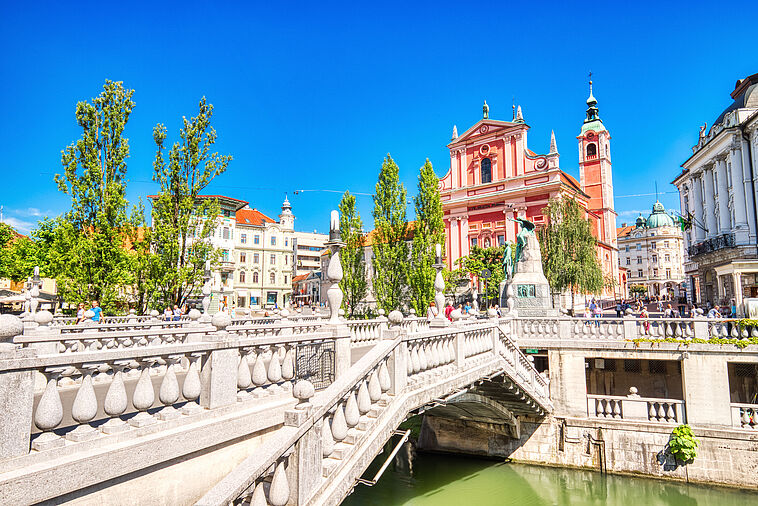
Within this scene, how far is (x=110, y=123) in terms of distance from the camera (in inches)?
643

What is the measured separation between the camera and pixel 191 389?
4.79 metres

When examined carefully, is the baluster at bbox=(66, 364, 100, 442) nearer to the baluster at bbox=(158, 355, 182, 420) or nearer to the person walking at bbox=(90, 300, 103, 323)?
the baluster at bbox=(158, 355, 182, 420)

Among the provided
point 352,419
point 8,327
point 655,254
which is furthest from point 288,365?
point 655,254

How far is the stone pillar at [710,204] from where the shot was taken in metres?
37.9

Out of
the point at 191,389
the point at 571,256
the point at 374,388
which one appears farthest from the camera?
the point at 571,256

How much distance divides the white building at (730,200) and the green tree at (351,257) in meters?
22.9

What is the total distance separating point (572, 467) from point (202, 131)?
18.7 m

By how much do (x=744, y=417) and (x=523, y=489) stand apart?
7.25 m

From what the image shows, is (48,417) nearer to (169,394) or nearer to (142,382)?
(142,382)

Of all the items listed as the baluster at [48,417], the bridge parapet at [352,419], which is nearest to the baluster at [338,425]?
the bridge parapet at [352,419]

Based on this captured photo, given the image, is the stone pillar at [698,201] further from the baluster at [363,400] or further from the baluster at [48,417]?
the baluster at [48,417]

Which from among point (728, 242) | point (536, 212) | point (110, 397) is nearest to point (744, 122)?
point (728, 242)

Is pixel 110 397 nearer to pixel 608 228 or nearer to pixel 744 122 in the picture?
pixel 744 122

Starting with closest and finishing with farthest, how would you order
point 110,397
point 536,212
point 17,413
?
point 17,413, point 110,397, point 536,212
